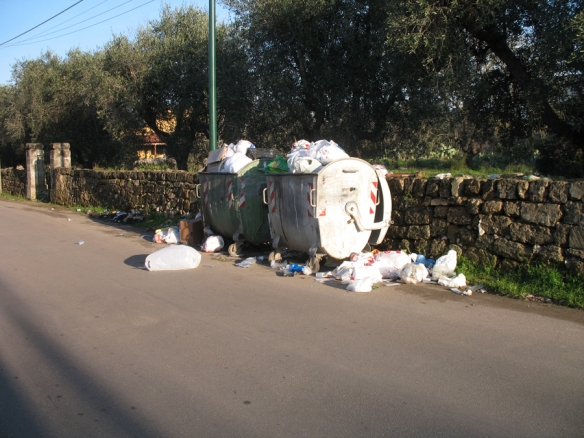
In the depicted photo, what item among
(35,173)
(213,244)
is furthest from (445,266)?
(35,173)

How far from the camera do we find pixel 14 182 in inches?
912

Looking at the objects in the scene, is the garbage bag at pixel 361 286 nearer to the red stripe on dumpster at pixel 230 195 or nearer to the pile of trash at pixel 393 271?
the pile of trash at pixel 393 271

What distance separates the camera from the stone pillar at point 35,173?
68.1ft

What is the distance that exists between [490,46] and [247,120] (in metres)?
6.73

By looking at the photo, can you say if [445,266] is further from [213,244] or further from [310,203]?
[213,244]

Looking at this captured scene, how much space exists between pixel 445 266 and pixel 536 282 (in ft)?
3.62

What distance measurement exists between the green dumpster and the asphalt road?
5.47 ft

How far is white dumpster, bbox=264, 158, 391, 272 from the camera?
7.47 meters

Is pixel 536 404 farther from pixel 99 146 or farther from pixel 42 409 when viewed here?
pixel 99 146

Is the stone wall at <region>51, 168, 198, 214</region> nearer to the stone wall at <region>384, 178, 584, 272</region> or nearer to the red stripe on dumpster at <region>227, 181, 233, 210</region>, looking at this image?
the red stripe on dumpster at <region>227, 181, 233, 210</region>

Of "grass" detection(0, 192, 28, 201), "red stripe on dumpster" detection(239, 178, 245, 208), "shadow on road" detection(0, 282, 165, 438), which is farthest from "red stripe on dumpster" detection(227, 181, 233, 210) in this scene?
"grass" detection(0, 192, 28, 201)

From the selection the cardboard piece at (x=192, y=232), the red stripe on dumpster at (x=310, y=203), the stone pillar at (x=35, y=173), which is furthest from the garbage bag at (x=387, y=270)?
the stone pillar at (x=35, y=173)

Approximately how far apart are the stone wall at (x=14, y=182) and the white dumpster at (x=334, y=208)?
1733cm

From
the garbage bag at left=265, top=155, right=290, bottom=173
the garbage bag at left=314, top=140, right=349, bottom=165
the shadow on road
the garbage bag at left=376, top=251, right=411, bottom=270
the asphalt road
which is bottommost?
the shadow on road
